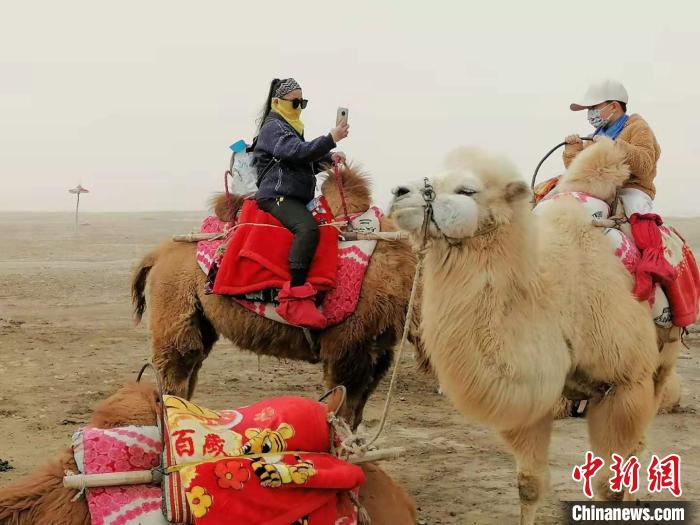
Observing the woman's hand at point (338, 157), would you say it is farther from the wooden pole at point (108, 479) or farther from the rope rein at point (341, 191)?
the wooden pole at point (108, 479)

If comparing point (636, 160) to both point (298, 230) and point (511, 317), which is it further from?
point (298, 230)

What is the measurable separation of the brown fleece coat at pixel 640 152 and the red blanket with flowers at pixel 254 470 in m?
3.15

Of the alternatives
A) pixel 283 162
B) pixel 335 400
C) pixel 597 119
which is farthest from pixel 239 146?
pixel 335 400

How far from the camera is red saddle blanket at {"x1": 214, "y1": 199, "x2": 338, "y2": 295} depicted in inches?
243

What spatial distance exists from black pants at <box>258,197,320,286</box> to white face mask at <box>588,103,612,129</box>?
6.39ft

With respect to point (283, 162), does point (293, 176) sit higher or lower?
lower

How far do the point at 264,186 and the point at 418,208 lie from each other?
2.49 metres

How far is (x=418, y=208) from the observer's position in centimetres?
407

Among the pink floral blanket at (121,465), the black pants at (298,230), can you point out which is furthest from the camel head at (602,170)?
the pink floral blanket at (121,465)

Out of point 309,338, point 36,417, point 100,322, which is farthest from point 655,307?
point 100,322

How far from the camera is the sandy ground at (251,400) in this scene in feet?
19.9

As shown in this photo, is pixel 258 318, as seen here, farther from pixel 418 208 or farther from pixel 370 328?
pixel 418 208

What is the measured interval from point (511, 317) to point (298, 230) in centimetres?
222

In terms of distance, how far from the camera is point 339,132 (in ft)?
19.4
